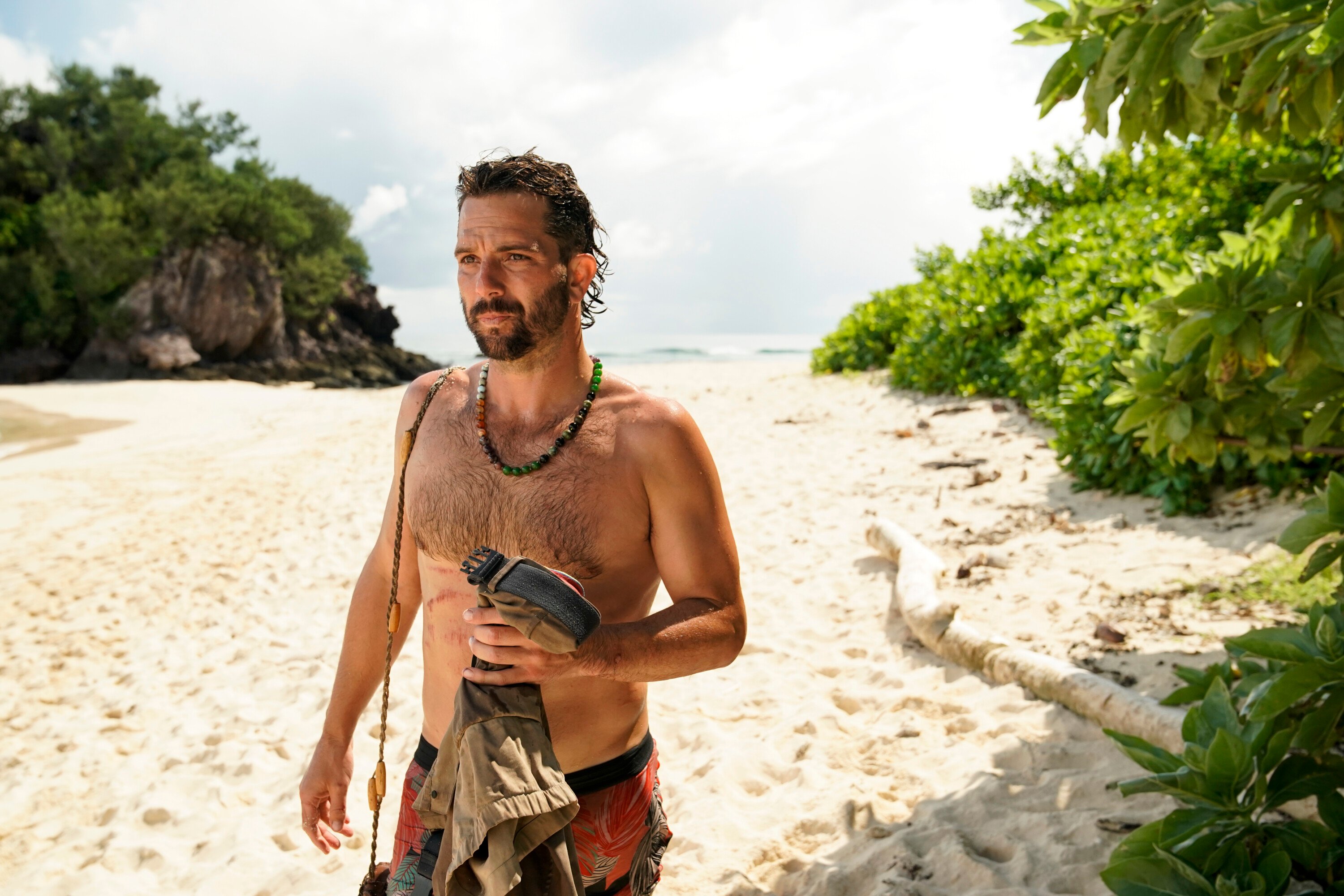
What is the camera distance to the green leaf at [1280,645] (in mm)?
1830

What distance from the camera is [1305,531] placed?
1.99 metres

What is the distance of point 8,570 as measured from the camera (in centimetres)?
731

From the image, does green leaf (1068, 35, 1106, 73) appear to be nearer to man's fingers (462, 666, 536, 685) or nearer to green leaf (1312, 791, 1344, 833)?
green leaf (1312, 791, 1344, 833)

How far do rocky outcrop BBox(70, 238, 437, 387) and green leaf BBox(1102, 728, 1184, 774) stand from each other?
30.7 meters

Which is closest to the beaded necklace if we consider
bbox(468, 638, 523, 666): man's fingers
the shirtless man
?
the shirtless man

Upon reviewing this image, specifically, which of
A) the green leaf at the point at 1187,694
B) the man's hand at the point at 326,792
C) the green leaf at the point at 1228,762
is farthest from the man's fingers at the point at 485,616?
the green leaf at the point at 1187,694

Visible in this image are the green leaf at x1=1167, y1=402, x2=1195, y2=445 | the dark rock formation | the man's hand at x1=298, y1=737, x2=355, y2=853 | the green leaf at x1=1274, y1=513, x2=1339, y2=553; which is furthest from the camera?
the dark rock formation

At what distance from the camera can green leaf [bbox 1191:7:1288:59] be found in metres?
1.96

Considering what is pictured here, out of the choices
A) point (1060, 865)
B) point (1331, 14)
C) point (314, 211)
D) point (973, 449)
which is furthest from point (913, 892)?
point (314, 211)

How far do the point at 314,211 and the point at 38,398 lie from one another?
816 inches

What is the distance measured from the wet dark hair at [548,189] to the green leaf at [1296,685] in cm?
173

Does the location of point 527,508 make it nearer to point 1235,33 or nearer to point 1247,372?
point 1235,33

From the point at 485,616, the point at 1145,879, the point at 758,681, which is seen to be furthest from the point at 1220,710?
the point at 758,681

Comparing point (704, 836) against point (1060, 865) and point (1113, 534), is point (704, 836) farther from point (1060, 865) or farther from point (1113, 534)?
point (1113, 534)
